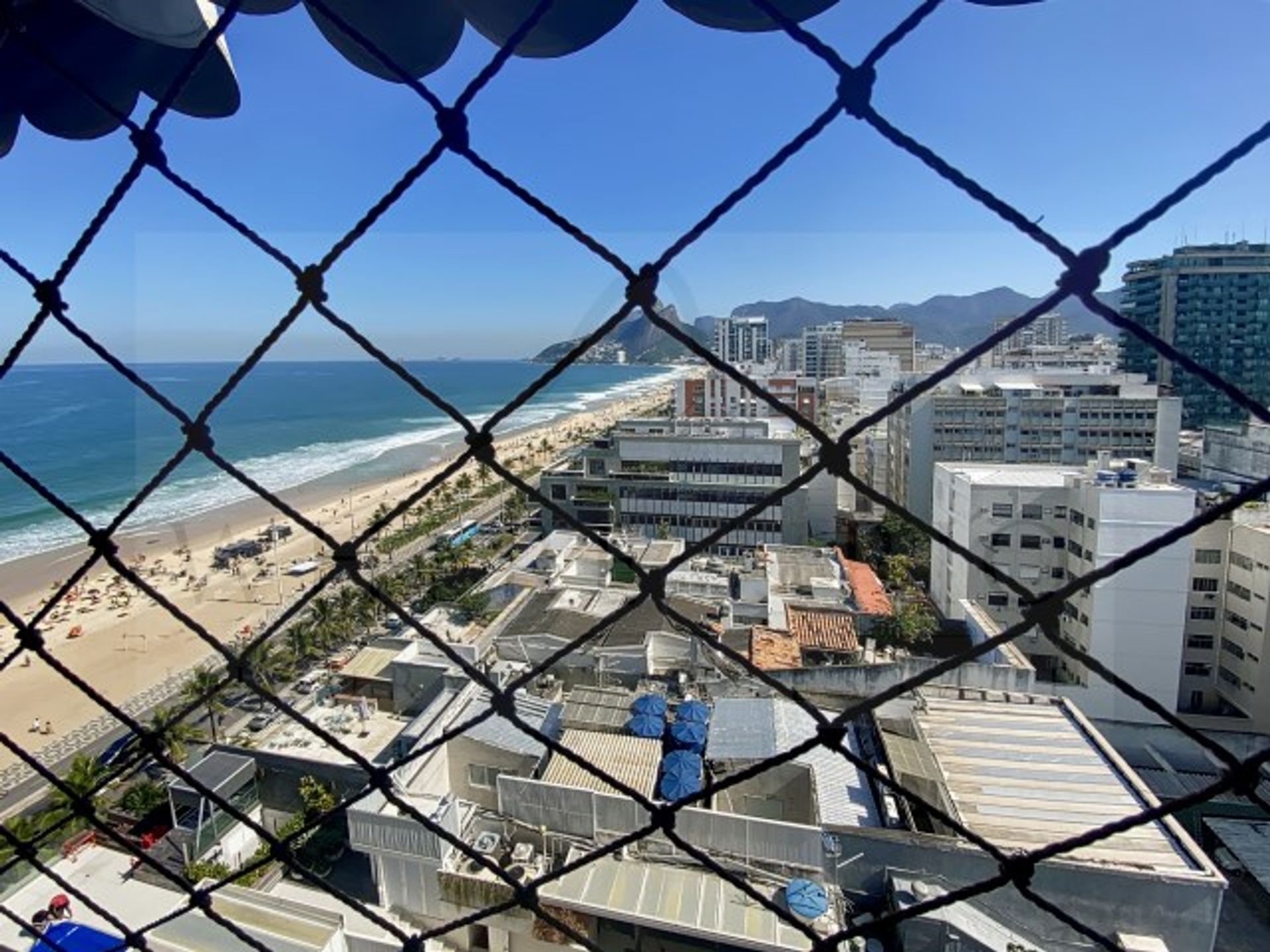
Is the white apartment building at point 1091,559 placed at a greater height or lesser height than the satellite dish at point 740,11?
lesser

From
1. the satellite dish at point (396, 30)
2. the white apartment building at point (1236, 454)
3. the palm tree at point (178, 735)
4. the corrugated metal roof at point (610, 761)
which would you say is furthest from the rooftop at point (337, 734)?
the white apartment building at point (1236, 454)

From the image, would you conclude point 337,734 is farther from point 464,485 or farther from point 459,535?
point 464,485

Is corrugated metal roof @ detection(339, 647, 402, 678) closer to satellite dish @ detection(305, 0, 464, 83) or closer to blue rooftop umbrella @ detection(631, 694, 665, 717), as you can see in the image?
blue rooftop umbrella @ detection(631, 694, 665, 717)

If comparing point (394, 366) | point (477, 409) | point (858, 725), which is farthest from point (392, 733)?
point (477, 409)

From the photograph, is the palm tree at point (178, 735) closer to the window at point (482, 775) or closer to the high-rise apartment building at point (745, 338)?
the window at point (482, 775)

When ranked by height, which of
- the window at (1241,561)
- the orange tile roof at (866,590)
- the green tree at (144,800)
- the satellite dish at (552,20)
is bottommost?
the green tree at (144,800)

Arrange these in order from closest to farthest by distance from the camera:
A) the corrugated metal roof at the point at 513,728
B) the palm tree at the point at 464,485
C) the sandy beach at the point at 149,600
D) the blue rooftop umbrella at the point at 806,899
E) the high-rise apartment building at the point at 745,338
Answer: the blue rooftop umbrella at the point at 806,899 → the corrugated metal roof at the point at 513,728 → the sandy beach at the point at 149,600 → the palm tree at the point at 464,485 → the high-rise apartment building at the point at 745,338

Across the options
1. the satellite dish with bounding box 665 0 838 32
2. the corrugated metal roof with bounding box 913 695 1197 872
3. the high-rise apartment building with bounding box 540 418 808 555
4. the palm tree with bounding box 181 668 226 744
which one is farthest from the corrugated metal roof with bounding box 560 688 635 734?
the high-rise apartment building with bounding box 540 418 808 555

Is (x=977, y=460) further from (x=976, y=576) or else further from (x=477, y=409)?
(x=477, y=409)
